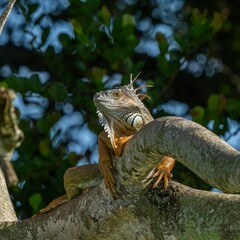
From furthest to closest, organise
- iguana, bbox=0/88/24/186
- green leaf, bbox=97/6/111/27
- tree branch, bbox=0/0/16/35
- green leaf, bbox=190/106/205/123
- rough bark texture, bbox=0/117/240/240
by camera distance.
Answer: green leaf, bbox=97/6/111/27 → green leaf, bbox=190/106/205/123 → tree branch, bbox=0/0/16/35 → rough bark texture, bbox=0/117/240/240 → iguana, bbox=0/88/24/186

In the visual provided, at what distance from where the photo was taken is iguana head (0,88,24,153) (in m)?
3.33

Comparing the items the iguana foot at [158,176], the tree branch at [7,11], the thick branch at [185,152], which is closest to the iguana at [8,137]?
the thick branch at [185,152]

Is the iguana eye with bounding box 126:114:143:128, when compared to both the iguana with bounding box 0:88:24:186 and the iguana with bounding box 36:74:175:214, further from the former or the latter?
the iguana with bounding box 0:88:24:186

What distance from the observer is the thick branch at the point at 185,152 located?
12.5 ft

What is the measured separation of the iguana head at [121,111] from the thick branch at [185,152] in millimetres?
307

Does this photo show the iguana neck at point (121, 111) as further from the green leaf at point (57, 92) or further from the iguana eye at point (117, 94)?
the green leaf at point (57, 92)

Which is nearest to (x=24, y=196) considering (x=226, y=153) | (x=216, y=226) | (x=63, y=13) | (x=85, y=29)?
(x=85, y=29)

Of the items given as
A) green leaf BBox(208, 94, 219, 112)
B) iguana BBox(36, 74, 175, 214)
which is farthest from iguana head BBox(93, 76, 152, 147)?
green leaf BBox(208, 94, 219, 112)

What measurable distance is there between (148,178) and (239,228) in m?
0.59

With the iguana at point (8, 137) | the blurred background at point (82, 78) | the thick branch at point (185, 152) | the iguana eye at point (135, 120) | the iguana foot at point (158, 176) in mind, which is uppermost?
the iguana at point (8, 137)

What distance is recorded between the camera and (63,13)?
28.7 ft

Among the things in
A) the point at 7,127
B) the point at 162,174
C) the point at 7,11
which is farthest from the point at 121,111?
the point at 7,127

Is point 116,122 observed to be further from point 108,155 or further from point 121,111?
A: point 108,155

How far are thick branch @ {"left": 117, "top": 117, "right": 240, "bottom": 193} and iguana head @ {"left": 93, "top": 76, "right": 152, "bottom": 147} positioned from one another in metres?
0.31
